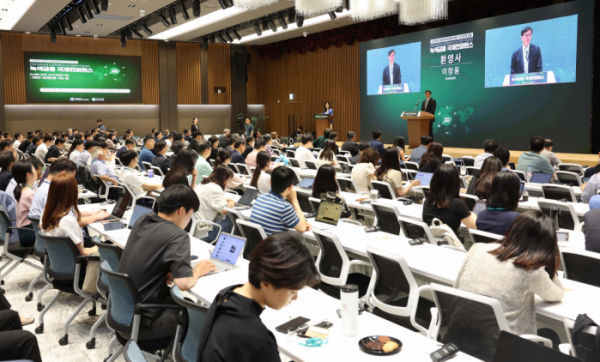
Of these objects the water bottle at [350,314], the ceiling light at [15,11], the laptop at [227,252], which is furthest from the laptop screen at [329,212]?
the ceiling light at [15,11]

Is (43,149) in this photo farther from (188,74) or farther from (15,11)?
(188,74)

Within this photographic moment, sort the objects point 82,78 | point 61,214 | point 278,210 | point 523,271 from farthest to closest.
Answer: point 82,78 → point 278,210 → point 61,214 → point 523,271

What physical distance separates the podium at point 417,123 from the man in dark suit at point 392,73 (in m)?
3.33

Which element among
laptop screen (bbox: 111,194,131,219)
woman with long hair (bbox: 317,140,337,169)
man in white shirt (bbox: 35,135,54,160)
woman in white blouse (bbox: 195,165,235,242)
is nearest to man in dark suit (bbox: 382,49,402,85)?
woman with long hair (bbox: 317,140,337,169)

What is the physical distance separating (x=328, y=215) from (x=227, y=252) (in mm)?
1434

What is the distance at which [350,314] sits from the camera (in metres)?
A: 2.31

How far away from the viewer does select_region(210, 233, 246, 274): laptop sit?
3395 mm

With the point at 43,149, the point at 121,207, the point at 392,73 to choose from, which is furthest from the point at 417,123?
the point at 121,207

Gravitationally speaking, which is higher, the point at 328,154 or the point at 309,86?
the point at 309,86

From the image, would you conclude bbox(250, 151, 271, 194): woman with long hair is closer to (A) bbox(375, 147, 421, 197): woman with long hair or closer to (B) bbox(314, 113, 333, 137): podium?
(A) bbox(375, 147, 421, 197): woman with long hair

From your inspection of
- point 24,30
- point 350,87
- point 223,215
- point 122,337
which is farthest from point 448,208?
point 24,30

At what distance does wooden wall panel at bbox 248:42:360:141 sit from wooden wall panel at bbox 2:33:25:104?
32.5 feet

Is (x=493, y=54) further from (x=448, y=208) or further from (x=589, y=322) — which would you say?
(x=589, y=322)

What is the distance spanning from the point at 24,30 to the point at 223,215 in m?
17.4
